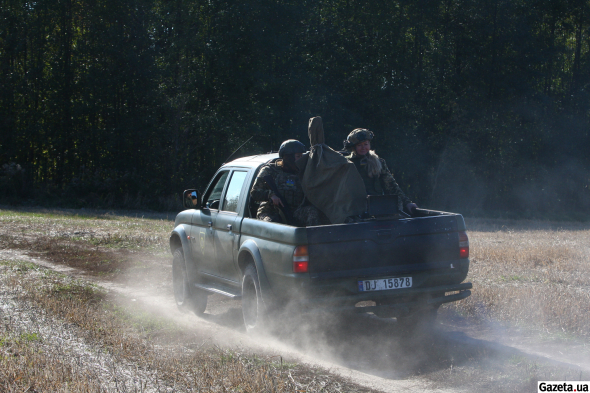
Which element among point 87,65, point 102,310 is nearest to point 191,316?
point 102,310

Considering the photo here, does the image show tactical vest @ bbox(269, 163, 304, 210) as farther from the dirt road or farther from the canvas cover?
the dirt road

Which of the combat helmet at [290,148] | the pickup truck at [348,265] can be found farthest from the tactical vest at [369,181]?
the pickup truck at [348,265]

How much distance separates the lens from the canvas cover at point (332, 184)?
6.44 metres

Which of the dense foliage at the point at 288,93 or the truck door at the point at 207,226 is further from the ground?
the dense foliage at the point at 288,93

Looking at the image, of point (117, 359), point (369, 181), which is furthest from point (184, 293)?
point (369, 181)

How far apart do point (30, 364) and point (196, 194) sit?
320cm

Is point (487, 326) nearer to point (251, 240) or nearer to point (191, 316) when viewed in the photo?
point (251, 240)

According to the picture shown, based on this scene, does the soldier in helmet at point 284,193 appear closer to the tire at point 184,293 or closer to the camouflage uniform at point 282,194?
the camouflage uniform at point 282,194

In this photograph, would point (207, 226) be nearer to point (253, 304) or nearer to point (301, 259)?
point (253, 304)

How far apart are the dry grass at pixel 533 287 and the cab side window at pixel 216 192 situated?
10.8 feet

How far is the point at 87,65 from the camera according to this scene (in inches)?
1204

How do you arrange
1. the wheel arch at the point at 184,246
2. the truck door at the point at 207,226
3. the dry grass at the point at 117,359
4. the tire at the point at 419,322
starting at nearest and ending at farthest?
the dry grass at the point at 117,359
the tire at the point at 419,322
the truck door at the point at 207,226
the wheel arch at the point at 184,246

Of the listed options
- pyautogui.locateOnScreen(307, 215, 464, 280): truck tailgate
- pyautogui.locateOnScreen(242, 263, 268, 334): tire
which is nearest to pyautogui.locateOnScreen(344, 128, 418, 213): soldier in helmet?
pyautogui.locateOnScreen(307, 215, 464, 280): truck tailgate

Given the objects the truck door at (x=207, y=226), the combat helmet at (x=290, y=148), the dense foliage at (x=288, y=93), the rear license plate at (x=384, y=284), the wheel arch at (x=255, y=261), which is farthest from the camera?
the dense foliage at (x=288, y=93)
